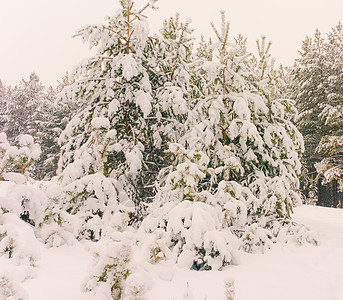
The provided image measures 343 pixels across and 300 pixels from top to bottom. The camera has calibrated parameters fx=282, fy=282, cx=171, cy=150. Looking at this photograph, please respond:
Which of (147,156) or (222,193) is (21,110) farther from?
(222,193)

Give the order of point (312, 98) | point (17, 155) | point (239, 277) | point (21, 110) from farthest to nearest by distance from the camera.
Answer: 1. point (21, 110)
2. point (312, 98)
3. point (17, 155)
4. point (239, 277)

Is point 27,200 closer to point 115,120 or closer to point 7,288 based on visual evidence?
point 7,288

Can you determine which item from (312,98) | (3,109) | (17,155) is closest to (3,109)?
(3,109)

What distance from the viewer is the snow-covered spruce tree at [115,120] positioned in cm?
602

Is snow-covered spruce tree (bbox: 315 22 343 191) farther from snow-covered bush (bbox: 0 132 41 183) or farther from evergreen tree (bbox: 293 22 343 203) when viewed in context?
snow-covered bush (bbox: 0 132 41 183)

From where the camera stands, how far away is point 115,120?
718 cm

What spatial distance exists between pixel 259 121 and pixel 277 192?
5.81 feet

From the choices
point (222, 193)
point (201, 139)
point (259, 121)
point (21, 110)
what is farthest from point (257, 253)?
point (21, 110)

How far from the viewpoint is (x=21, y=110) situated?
34000mm

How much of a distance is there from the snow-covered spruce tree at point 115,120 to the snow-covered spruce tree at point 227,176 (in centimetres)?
98

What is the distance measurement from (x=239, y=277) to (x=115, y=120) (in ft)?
15.6

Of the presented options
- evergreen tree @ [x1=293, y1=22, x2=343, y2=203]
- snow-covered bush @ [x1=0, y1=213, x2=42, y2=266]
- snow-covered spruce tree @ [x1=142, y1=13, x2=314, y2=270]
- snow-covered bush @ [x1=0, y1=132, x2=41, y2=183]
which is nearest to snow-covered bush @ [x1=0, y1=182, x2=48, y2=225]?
snow-covered bush @ [x1=0, y1=132, x2=41, y2=183]

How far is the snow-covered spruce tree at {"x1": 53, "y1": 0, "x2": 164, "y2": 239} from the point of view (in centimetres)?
602

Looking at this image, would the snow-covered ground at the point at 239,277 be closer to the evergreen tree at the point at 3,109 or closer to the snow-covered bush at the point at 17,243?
the snow-covered bush at the point at 17,243
